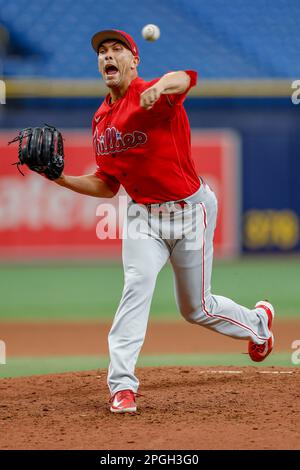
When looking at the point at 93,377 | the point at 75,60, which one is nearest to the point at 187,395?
the point at 93,377

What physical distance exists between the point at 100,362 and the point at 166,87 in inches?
106

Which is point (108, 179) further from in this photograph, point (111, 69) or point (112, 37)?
point (112, 37)

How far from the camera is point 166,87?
12.6 ft

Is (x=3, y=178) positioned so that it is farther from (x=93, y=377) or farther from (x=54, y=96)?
(x=93, y=377)

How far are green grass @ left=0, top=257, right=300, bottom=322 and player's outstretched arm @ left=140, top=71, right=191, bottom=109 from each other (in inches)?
177

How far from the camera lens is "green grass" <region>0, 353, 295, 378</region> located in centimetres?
569

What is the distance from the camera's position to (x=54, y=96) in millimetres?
12211

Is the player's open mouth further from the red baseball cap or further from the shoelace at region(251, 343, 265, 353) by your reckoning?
the shoelace at region(251, 343, 265, 353)

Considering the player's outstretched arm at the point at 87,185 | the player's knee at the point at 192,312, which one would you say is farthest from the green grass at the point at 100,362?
the player's outstretched arm at the point at 87,185

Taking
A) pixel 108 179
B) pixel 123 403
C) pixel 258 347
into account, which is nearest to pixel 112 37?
pixel 108 179

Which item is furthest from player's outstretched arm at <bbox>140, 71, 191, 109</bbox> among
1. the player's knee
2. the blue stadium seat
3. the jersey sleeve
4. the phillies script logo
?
the blue stadium seat

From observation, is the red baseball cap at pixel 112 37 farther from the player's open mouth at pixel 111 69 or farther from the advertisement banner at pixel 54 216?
the advertisement banner at pixel 54 216

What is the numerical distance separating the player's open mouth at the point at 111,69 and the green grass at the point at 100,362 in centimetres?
230

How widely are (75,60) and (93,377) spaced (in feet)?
29.1
